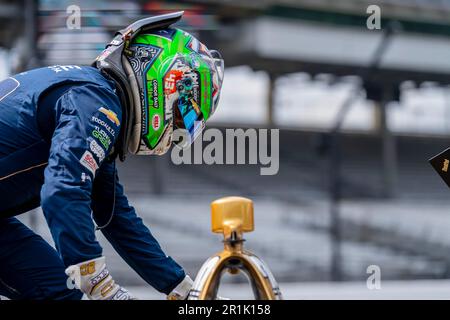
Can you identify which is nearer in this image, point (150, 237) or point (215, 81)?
point (215, 81)

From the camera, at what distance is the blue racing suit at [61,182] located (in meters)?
1.82

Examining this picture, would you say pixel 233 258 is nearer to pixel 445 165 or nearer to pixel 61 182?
pixel 61 182

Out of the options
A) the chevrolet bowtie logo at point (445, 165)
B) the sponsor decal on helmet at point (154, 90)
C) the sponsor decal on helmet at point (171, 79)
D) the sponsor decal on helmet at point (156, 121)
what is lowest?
the chevrolet bowtie logo at point (445, 165)

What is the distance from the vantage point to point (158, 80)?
2191mm

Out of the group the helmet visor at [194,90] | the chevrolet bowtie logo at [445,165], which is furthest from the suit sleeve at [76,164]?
the chevrolet bowtie logo at [445,165]

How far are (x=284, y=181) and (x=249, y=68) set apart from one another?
2569mm

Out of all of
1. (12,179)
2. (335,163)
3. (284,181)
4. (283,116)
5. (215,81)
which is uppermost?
(283,116)

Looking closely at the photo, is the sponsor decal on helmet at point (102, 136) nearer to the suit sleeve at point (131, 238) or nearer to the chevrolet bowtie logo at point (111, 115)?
the chevrolet bowtie logo at point (111, 115)

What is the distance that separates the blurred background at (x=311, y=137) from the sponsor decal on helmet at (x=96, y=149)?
185cm

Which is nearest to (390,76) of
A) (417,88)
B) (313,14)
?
(417,88)

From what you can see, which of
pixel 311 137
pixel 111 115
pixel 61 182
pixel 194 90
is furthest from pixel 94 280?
pixel 311 137

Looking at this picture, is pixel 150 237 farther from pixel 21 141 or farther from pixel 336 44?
pixel 336 44

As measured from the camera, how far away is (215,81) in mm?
2305

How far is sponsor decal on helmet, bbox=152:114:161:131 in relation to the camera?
7.25 feet
